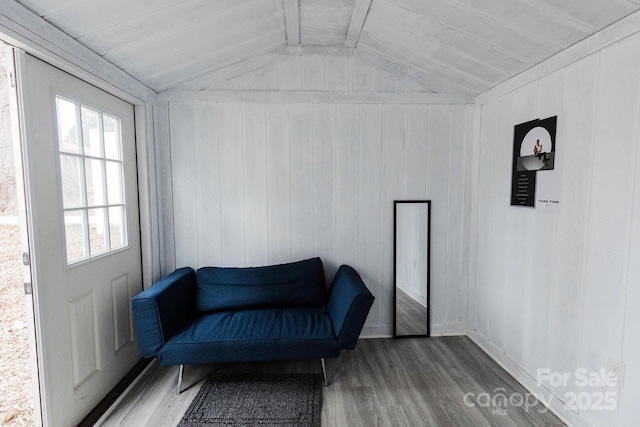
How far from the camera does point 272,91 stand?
2.78 m

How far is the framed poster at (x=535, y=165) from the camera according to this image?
200 cm

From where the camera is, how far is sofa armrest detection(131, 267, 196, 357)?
2.03 m

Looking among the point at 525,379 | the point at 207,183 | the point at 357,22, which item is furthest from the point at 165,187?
the point at 525,379

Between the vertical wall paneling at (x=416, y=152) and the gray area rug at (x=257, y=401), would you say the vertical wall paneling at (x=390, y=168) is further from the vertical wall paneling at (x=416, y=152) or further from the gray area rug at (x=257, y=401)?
the gray area rug at (x=257, y=401)

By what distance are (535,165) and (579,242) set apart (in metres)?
0.58

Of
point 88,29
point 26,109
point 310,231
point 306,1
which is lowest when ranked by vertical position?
point 310,231

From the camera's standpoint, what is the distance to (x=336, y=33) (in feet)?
8.43

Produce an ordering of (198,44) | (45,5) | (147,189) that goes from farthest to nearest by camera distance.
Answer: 1. (147,189)
2. (198,44)
3. (45,5)

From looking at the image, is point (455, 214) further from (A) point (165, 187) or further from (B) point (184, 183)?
(A) point (165, 187)

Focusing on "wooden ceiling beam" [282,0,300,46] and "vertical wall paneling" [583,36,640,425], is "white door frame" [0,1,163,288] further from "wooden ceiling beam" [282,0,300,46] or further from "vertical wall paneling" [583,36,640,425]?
"vertical wall paneling" [583,36,640,425]

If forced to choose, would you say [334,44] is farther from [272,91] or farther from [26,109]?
[26,109]

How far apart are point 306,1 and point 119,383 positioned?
114 inches

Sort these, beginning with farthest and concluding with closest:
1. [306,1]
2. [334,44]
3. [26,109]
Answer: [334,44], [306,1], [26,109]

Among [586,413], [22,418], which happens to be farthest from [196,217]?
[586,413]
